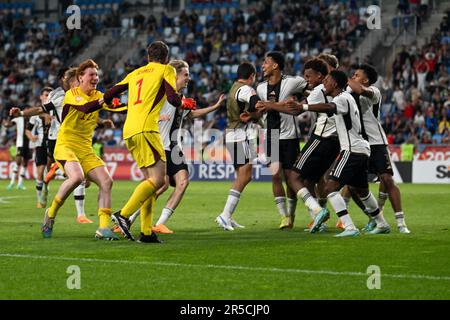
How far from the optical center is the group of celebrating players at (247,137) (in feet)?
39.9

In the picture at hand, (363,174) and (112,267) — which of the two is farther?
(363,174)

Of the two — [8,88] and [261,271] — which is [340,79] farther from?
[8,88]

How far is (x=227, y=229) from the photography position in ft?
48.0

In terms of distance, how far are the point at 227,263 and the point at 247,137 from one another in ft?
16.9

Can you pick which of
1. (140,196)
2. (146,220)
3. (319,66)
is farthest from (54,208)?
(319,66)

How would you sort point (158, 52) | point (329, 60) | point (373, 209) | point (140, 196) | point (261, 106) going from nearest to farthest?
point (140, 196)
point (158, 52)
point (261, 106)
point (373, 209)
point (329, 60)

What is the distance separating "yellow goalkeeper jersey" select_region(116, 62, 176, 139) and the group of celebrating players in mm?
12

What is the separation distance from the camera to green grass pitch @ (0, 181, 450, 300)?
8.31m

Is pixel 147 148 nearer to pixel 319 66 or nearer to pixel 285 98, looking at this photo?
pixel 285 98

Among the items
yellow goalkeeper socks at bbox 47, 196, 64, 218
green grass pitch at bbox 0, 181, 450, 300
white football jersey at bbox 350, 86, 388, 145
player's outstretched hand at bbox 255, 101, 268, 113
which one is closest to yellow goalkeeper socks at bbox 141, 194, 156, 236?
green grass pitch at bbox 0, 181, 450, 300

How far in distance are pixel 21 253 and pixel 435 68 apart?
2675 cm

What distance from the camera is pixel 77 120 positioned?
13602mm

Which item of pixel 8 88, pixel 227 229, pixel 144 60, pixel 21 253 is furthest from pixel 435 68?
pixel 21 253

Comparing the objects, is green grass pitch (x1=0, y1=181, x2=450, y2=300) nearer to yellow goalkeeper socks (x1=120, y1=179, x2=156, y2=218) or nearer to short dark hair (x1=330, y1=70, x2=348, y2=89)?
yellow goalkeeper socks (x1=120, y1=179, x2=156, y2=218)
